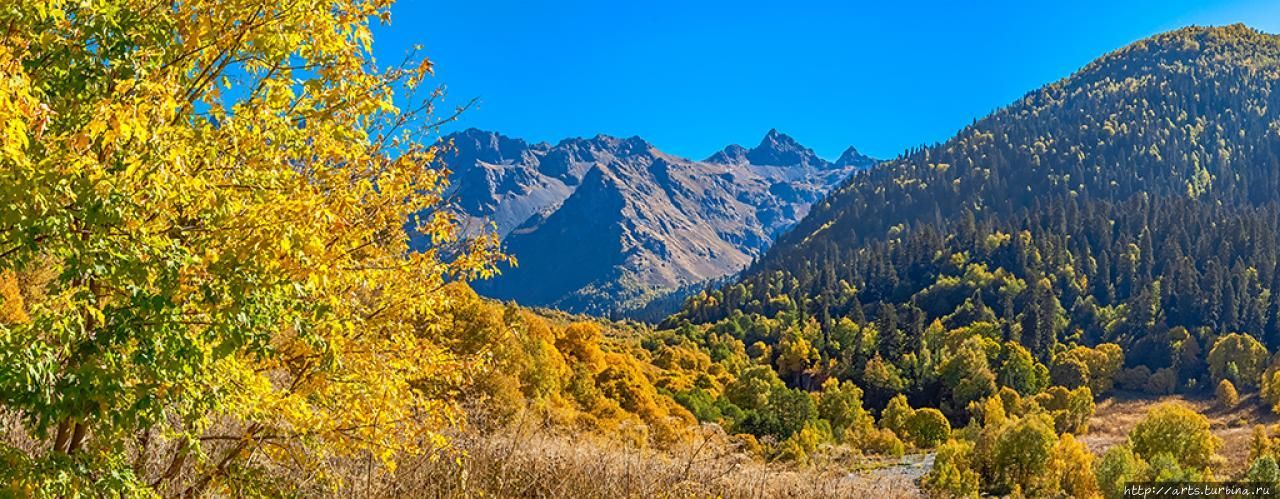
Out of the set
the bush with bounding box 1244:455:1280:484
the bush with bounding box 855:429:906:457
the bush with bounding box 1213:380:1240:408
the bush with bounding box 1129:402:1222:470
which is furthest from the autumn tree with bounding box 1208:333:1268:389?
the bush with bounding box 1244:455:1280:484

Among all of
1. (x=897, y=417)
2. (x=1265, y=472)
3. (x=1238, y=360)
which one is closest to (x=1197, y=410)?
(x=1238, y=360)

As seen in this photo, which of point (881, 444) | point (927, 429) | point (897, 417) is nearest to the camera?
point (881, 444)

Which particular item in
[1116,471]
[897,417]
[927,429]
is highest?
[897,417]

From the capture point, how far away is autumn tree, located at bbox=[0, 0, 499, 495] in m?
4.95

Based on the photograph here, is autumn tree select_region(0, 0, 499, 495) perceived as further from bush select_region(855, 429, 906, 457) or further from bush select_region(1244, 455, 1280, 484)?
bush select_region(855, 429, 906, 457)

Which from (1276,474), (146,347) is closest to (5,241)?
(146,347)

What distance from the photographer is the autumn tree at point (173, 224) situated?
4953mm

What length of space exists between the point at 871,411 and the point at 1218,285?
352 feet

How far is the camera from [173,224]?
6379 millimetres

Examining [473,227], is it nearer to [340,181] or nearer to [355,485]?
[340,181]

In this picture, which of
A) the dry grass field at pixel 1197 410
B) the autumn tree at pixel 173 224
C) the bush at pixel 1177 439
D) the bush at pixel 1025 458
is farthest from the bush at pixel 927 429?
the autumn tree at pixel 173 224

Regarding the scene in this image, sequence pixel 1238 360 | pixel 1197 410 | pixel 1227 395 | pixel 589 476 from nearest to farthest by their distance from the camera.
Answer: pixel 589 476, pixel 1227 395, pixel 1197 410, pixel 1238 360

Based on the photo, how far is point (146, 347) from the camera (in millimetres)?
5500

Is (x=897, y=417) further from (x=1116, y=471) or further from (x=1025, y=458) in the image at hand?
(x=1025, y=458)
